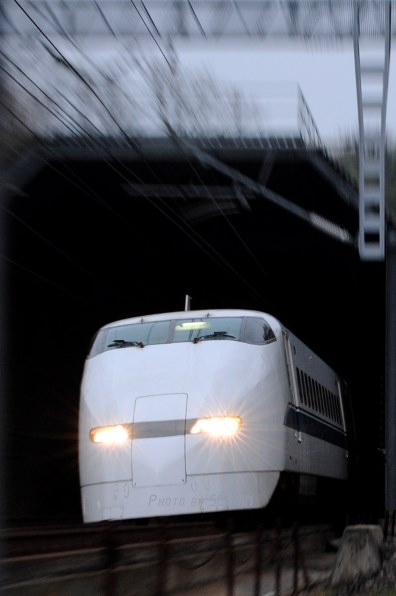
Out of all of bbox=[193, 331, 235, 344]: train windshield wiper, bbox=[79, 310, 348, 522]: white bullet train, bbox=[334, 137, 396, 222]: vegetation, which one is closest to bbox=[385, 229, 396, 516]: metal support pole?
bbox=[334, 137, 396, 222]: vegetation

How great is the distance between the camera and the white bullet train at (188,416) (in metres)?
13.2

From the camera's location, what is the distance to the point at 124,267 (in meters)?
30.1

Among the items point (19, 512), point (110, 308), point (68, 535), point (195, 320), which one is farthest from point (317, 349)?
point (68, 535)

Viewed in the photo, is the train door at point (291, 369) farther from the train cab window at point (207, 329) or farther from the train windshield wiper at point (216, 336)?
the train windshield wiper at point (216, 336)

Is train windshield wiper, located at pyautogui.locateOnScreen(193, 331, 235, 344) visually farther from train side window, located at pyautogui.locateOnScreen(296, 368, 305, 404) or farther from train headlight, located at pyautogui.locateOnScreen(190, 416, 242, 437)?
train side window, located at pyautogui.locateOnScreen(296, 368, 305, 404)

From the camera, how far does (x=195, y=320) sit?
15.4 meters

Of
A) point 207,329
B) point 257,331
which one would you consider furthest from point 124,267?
point 257,331

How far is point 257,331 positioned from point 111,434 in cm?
274

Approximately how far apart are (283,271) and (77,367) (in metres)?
6.92

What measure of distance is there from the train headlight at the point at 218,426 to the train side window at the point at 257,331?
1.52 meters

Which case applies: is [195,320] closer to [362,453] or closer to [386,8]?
[386,8]

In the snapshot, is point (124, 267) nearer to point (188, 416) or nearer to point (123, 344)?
point (123, 344)

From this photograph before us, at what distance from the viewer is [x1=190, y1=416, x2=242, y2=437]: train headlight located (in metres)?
13.4

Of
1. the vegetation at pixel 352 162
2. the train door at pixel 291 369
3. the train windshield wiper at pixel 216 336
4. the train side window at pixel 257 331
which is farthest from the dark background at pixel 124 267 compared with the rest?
the train windshield wiper at pixel 216 336
